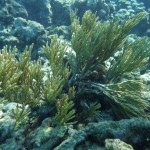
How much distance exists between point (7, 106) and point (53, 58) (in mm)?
1196

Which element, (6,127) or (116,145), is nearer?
(116,145)

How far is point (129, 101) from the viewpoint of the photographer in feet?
13.9

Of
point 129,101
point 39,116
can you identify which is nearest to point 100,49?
point 129,101

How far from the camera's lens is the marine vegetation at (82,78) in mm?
3906

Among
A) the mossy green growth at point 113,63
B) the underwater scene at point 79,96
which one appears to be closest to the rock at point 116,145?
the underwater scene at point 79,96

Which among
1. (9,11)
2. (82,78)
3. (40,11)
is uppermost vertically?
(40,11)

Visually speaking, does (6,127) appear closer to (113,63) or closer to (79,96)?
(79,96)

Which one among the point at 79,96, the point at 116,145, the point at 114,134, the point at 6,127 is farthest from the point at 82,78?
the point at 116,145

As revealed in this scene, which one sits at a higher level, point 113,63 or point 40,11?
point 40,11

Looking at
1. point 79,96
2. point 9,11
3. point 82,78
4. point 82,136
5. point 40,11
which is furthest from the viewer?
point 40,11

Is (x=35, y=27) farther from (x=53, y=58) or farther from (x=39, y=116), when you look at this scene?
(x=39, y=116)

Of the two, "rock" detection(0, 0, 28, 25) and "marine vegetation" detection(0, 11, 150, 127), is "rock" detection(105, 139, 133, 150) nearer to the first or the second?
"marine vegetation" detection(0, 11, 150, 127)

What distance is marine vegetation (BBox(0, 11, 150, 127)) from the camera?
12.8 feet

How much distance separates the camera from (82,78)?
15.5ft
